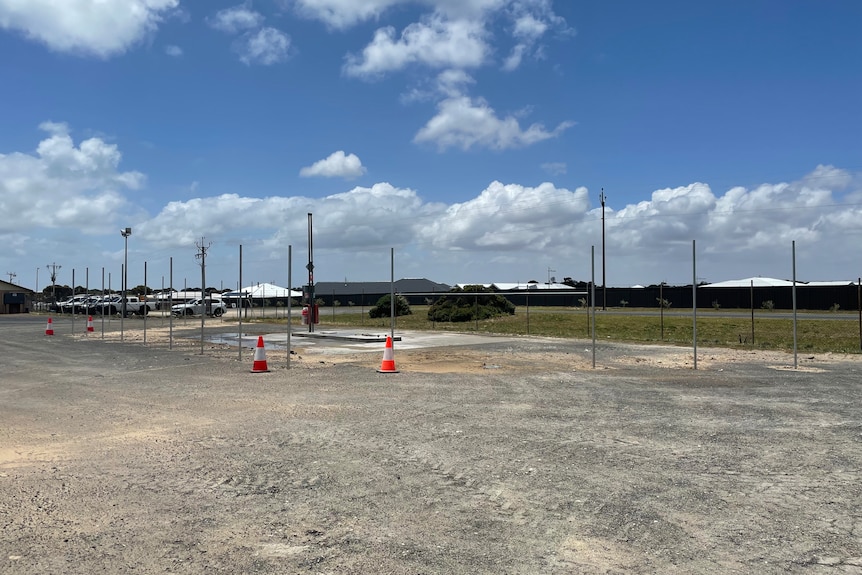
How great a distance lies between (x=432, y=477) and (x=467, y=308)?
35.3 m

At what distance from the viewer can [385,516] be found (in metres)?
5.13

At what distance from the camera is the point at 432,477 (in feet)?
20.4

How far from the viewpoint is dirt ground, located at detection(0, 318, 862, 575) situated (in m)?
4.40

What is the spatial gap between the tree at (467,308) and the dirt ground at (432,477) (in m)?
27.3

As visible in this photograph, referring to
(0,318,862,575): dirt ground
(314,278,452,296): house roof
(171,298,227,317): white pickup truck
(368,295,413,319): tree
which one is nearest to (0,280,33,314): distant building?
(171,298,227,317): white pickup truck

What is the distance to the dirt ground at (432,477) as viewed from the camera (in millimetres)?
4402

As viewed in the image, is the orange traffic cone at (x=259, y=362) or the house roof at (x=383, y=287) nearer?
the orange traffic cone at (x=259, y=362)

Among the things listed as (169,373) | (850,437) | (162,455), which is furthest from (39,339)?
(850,437)

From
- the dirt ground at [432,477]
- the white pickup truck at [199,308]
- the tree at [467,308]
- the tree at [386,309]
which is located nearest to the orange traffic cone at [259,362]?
the dirt ground at [432,477]

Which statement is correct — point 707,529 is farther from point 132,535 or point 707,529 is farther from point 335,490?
point 132,535

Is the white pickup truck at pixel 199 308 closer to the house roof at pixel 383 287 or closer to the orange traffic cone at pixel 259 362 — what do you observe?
the orange traffic cone at pixel 259 362

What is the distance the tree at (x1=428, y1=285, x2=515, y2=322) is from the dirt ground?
2728 cm

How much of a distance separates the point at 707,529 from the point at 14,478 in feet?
19.8

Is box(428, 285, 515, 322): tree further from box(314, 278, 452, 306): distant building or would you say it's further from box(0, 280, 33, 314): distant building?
box(314, 278, 452, 306): distant building
